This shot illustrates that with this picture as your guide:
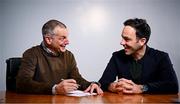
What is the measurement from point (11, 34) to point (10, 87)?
1786mm

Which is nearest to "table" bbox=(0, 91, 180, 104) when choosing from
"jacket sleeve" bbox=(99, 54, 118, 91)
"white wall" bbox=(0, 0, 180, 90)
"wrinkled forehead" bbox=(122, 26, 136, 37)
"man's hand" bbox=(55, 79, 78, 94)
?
"man's hand" bbox=(55, 79, 78, 94)

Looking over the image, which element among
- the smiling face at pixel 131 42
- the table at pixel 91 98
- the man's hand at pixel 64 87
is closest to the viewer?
the table at pixel 91 98

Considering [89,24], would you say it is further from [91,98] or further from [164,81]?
[91,98]

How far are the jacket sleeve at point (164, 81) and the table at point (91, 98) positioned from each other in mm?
122

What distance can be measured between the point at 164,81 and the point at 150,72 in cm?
21

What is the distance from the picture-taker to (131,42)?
2.94 m

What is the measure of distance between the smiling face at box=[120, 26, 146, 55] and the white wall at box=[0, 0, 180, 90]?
1565 millimetres

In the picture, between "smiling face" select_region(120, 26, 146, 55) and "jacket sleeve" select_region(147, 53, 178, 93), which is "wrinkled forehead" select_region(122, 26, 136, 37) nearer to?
"smiling face" select_region(120, 26, 146, 55)

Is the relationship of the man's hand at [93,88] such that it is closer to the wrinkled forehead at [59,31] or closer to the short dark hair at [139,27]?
the wrinkled forehead at [59,31]

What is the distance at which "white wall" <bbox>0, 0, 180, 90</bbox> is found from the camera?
14.8ft

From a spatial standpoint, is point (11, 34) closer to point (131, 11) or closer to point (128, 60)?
point (131, 11)

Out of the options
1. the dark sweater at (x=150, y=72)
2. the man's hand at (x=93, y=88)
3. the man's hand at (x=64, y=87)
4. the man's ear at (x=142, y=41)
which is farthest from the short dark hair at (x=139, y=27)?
the man's hand at (x=64, y=87)

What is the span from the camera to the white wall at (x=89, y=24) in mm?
4496

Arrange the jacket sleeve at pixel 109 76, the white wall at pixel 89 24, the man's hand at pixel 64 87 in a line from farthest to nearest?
the white wall at pixel 89 24 → the jacket sleeve at pixel 109 76 → the man's hand at pixel 64 87
